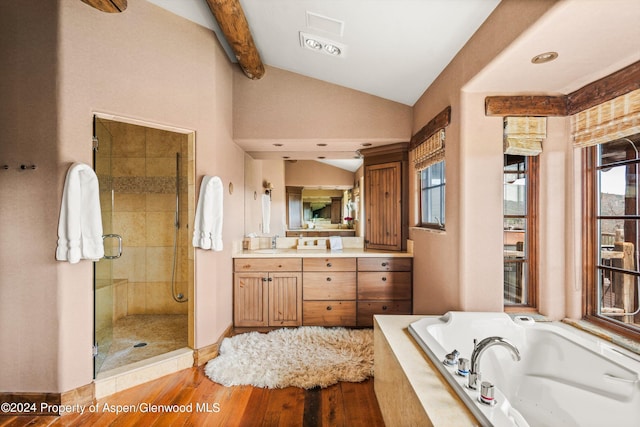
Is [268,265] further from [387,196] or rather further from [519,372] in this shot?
[519,372]

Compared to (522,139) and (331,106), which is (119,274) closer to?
(331,106)

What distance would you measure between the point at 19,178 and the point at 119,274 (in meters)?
1.72

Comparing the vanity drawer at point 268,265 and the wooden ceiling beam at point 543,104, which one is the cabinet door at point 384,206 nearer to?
the vanity drawer at point 268,265

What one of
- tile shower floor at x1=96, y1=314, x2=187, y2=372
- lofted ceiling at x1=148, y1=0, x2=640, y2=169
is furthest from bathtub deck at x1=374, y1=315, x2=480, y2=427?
tile shower floor at x1=96, y1=314, x2=187, y2=372

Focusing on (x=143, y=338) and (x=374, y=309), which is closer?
(x=143, y=338)

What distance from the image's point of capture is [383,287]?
296 cm

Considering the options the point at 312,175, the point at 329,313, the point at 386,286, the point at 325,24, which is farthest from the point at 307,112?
the point at 329,313

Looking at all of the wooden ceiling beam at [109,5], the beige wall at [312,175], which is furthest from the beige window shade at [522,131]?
the wooden ceiling beam at [109,5]

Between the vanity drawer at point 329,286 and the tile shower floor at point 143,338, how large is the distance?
1.24 meters

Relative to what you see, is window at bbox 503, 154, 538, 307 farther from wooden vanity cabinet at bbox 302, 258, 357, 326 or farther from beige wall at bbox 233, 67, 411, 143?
wooden vanity cabinet at bbox 302, 258, 357, 326

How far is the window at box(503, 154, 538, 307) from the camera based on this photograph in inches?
82.0

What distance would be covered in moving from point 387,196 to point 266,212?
4.87 ft

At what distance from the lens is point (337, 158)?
11.6ft

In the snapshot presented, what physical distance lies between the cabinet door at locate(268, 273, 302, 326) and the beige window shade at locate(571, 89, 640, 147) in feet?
8.24
